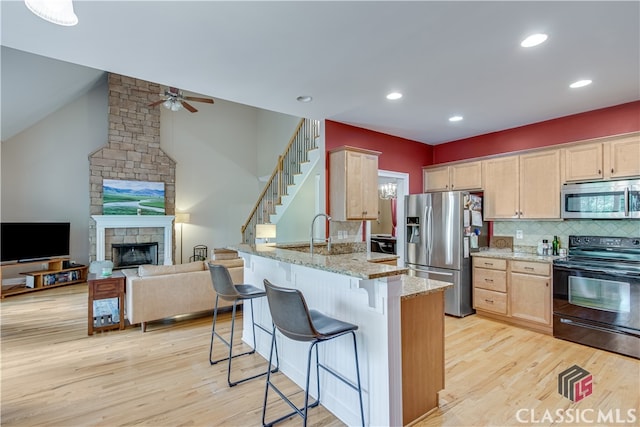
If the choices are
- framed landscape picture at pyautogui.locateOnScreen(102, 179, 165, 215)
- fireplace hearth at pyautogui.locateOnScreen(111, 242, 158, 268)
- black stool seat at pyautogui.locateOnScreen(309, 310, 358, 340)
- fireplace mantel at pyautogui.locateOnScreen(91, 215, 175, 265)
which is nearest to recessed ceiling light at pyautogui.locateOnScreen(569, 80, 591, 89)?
black stool seat at pyautogui.locateOnScreen(309, 310, 358, 340)

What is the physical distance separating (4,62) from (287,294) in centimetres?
496

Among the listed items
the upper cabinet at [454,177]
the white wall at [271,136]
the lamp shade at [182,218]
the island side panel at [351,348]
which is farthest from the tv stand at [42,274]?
the upper cabinet at [454,177]

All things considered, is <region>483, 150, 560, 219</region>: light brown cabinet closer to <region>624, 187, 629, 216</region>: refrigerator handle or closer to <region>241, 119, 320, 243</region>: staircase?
<region>624, 187, 629, 216</region>: refrigerator handle

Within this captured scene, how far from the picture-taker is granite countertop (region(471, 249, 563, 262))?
380 centimetres

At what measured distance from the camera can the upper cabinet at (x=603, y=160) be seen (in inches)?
134

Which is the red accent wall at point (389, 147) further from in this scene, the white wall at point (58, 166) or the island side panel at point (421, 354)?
the white wall at point (58, 166)

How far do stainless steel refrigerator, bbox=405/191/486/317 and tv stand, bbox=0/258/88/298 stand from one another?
6471mm

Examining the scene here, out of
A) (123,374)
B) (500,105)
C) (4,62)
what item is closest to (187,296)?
(123,374)

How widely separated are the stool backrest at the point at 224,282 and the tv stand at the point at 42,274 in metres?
5.04

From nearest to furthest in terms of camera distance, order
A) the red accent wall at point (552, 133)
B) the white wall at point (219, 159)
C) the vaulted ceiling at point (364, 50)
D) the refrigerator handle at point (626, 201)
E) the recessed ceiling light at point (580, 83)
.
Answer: the vaulted ceiling at point (364, 50), the recessed ceiling light at point (580, 83), the refrigerator handle at point (626, 201), the red accent wall at point (552, 133), the white wall at point (219, 159)

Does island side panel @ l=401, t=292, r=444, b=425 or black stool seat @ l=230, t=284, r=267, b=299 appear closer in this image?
island side panel @ l=401, t=292, r=444, b=425

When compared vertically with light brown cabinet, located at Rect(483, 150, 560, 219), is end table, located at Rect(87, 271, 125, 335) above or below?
below

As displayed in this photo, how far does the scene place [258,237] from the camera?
20.6 feet

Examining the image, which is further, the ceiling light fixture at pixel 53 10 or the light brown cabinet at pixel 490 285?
the light brown cabinet at pixel 490 285
